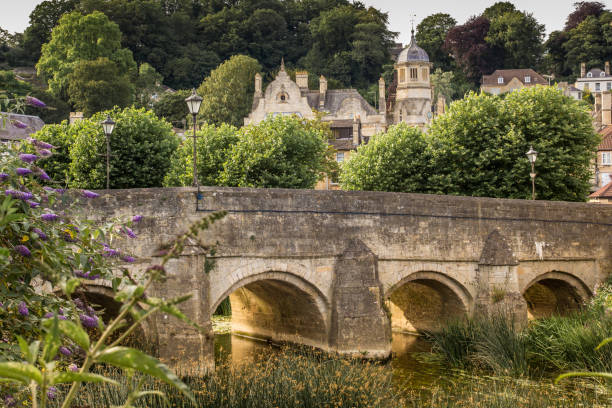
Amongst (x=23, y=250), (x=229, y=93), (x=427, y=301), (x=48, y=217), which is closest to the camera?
(x=23, y=250)

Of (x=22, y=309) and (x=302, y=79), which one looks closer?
(x=22, y=309)

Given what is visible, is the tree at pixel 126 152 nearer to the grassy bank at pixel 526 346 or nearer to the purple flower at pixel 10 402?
the grassy bank at pixel 526 346

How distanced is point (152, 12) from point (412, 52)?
31012mm

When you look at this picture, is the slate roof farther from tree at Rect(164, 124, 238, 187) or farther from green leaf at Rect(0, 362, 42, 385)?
green leaf at Rect(0, 362, 42, 385)

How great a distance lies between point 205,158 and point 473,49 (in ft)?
233

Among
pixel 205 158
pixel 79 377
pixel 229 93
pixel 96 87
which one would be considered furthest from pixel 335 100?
pixel 79 377

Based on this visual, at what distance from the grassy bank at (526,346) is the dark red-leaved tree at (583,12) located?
8315 cm

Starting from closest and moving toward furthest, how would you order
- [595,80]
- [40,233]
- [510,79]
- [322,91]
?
1. [40,233]
2. [322,91]
3. [510,79]
4. [595,80]

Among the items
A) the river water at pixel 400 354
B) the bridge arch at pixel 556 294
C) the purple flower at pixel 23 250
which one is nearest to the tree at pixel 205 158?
the river water at pixel 400 354

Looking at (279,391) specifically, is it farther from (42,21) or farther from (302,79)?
(42,21)

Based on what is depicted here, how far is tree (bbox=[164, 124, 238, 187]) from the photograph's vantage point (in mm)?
28047

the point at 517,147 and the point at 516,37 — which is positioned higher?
the point at 516,37

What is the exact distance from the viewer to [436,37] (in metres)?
95.9

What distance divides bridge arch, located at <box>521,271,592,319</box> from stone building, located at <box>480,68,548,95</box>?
64.4 metres
